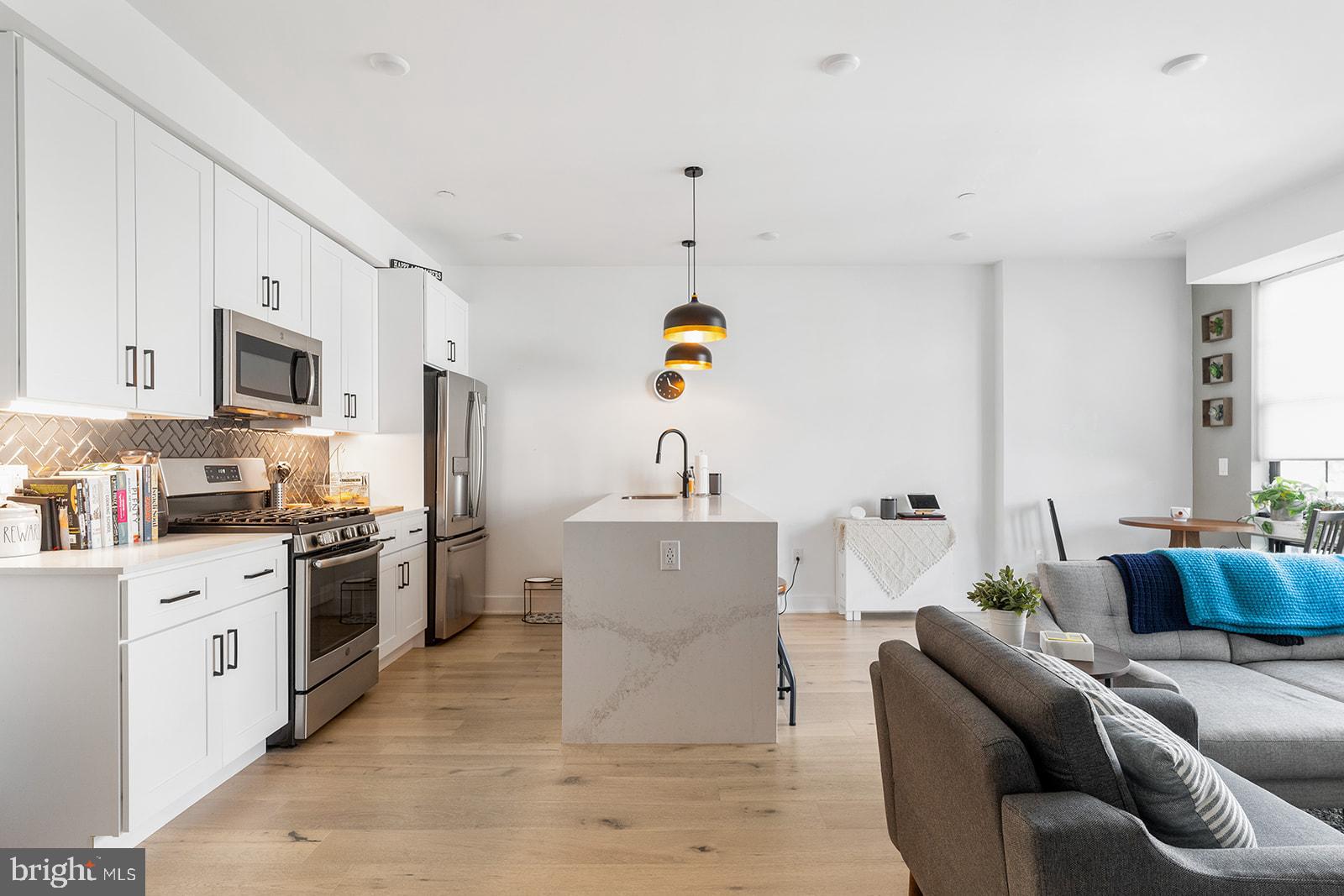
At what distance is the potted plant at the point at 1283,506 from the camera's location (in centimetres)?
425

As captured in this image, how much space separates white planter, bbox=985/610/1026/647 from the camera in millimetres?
2379

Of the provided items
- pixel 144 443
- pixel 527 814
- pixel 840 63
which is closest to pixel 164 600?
pixel 144 443

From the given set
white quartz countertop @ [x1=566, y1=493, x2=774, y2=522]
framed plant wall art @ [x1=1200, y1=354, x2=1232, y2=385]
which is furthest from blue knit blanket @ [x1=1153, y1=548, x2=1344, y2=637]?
framed plant wall art @ [x1=1200, y1=354, x2=1232, y2=385]

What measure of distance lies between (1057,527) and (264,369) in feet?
17.1

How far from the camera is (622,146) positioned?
351 cm

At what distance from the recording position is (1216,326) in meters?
5.22

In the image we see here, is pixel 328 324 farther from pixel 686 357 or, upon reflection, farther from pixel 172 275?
pixel 686 357

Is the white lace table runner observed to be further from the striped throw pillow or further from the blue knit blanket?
the striped throw pillow

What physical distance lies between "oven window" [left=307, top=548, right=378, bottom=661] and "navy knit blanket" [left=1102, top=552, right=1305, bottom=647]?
3.37 m

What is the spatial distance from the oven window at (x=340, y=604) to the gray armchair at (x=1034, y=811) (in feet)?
8.18

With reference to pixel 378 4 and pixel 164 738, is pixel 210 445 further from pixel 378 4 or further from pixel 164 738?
pixel 378 4

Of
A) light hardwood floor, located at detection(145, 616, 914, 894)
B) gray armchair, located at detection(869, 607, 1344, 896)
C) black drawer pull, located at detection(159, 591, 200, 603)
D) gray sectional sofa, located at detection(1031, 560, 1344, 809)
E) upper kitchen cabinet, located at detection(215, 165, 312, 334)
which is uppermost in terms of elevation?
upper kitchen cabinet, located at detection(215, 165, 312, 334)

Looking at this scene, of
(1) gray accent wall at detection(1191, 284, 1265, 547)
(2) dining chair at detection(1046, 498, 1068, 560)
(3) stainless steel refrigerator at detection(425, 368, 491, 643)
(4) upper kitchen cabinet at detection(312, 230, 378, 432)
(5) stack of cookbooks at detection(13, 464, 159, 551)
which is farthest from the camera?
(2) dining chair at detection(1046, 498, 1068, 560)

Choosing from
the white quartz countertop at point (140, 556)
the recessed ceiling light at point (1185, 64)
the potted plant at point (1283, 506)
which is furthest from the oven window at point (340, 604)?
the potted plant at point (1283, 506)
